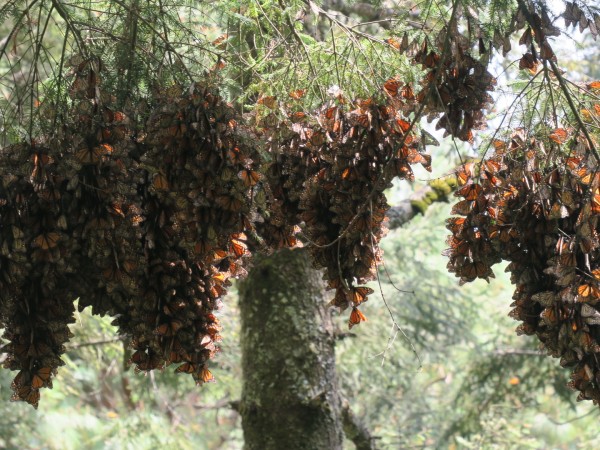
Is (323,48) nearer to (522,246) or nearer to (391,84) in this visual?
(391,84)

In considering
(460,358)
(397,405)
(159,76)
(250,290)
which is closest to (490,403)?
(397,405)

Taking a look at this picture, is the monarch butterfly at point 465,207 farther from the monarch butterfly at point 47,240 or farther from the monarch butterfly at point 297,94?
the monarch butterfly at point 47,240

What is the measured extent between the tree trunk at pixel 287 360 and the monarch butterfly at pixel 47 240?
1627 mm

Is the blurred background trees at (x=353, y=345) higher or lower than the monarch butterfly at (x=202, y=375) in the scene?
higher

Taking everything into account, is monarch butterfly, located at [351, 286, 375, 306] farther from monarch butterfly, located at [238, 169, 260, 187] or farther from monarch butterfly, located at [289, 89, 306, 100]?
monarch butterfly, located at [289, 89, 306, 100]

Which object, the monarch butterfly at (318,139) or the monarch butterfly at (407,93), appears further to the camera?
the monarch butterfly at (407,93)

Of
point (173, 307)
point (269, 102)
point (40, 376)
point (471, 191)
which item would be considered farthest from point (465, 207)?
point (40, 376)

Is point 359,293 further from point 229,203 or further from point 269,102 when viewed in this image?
point 269,102

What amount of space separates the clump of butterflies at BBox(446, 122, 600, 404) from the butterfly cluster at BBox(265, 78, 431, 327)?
178 millimetres

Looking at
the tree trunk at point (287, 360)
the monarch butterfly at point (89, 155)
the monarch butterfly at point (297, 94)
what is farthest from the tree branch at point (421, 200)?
the monarch butterfly at point (89, 155)

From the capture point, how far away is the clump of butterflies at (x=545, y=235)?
1.66 m

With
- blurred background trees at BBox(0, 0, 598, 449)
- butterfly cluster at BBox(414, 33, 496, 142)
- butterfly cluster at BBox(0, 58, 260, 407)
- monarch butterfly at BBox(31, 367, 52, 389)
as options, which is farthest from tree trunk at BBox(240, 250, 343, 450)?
butterfly cluster at BBox(414, 33, 496, 142)

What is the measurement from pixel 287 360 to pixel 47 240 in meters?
1.65

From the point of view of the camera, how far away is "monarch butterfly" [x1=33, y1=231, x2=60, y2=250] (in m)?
1.74
